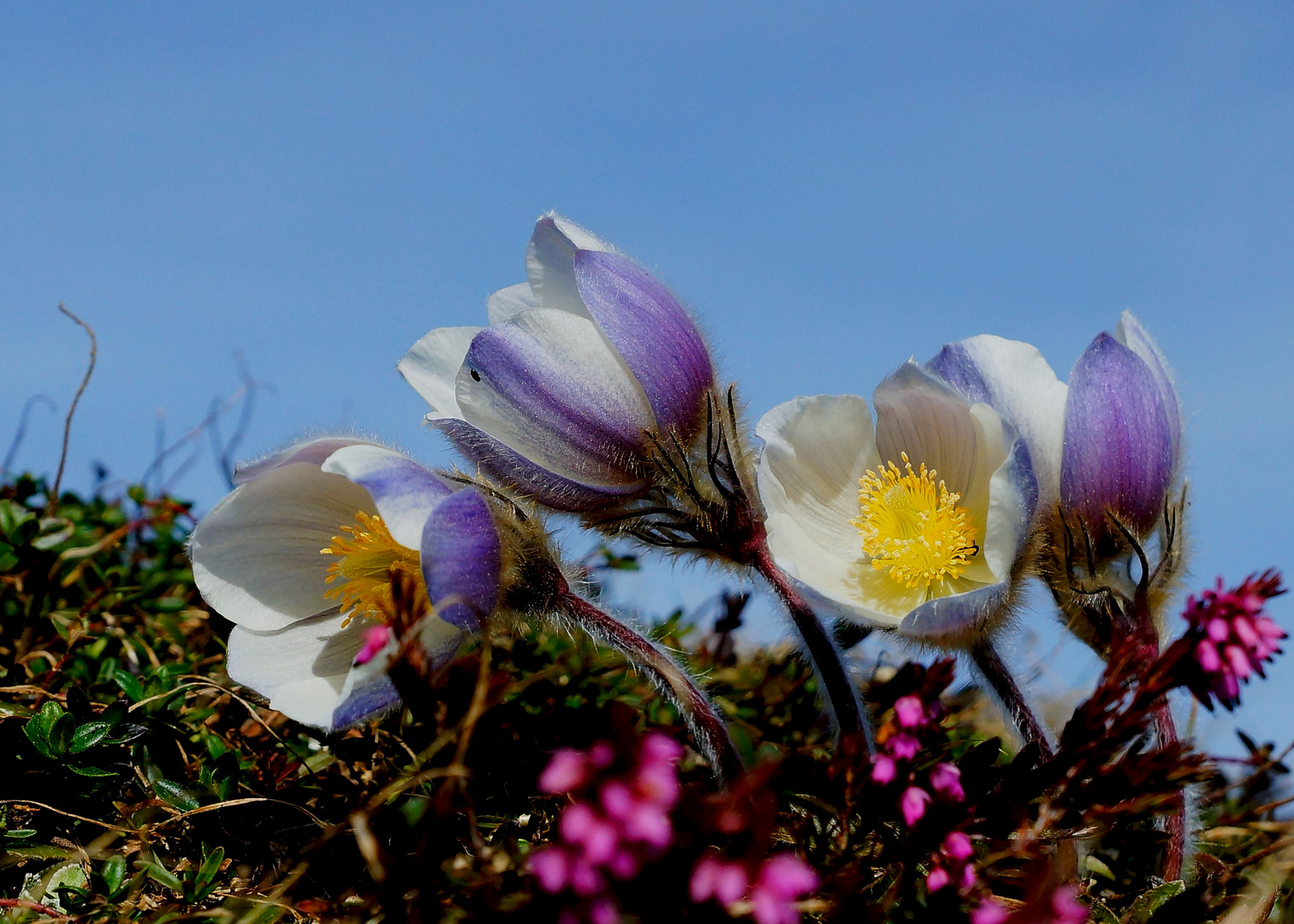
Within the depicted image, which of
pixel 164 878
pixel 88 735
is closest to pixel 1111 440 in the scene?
pixel 164 878

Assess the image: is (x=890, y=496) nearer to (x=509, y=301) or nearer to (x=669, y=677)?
(x=669, y=677)

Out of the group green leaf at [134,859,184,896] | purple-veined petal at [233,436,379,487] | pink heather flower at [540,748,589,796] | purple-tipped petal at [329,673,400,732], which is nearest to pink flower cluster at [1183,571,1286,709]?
pink heather flower at [540,748,589,796]

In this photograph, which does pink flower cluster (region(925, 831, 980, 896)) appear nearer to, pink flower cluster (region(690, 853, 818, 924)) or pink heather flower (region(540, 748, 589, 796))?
pink flower cluster (region(690, 853, 818, 924))

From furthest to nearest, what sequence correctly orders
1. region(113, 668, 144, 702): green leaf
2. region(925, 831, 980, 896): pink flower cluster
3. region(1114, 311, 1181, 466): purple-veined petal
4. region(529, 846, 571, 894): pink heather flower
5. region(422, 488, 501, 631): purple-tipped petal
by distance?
region(113, 668, 144, 702): green leaf < region(1114, 311, 1181, 466): purple-veined petal < region(422, 488, 501, 631): purple-tipped petal < region(925, 831, 980, 896): pink flower cluster < region(529, 846, 571, 894): pink heather flower

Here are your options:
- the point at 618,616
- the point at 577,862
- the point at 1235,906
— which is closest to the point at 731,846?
the point at 577,862

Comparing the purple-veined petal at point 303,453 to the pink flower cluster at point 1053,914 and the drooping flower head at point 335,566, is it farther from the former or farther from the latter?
the pink flower cluster at point 1053,914

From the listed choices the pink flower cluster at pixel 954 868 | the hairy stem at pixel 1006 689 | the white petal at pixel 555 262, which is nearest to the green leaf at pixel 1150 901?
the hairy stem at pixel 1006 689

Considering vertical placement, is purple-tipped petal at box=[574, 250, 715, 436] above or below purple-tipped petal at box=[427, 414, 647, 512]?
above
